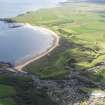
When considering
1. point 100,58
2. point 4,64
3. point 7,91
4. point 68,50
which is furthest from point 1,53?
point 7,91

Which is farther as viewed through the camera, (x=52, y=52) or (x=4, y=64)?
(x=52, y=52)

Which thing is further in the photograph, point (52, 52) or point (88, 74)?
point (52, 52)

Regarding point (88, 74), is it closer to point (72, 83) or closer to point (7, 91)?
point (72, 83)

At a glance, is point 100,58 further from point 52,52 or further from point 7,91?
point 7,91

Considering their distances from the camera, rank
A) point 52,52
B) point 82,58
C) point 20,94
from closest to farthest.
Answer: point 20,94 < point 82,58 < point 52,52

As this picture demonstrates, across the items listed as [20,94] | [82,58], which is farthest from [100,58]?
[20,94]

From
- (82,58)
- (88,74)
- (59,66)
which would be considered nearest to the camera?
(88,74)

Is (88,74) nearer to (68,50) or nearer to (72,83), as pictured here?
(72,83)

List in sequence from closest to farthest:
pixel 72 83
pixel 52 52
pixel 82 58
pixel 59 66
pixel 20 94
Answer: pixel 20 94 → pixel 72 83 → pixel 59 66 → pixel 82 58 → pixel 52 52
